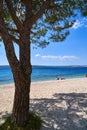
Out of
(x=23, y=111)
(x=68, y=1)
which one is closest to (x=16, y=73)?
(x=23, y=111)

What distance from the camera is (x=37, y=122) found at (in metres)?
5.80

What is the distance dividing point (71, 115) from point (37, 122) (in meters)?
1.77

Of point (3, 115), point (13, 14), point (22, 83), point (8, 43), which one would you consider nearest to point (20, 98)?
point (22, 83)

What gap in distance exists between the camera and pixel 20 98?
5188 millimetres

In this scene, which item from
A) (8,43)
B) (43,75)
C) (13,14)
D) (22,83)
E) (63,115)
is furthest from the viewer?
(43,75)

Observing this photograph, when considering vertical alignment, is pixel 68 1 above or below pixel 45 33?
above

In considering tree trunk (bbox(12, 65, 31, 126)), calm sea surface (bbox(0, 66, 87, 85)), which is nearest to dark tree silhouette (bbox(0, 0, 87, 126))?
tree trunk (bbox(12, 65, 31, 126))

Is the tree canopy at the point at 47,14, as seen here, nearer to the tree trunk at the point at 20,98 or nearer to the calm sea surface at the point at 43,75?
the tree trunk at the point at 20,98

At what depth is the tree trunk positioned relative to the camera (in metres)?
5.14

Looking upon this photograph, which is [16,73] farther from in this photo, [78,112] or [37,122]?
[78,112]

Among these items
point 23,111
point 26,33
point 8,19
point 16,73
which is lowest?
point 23,111

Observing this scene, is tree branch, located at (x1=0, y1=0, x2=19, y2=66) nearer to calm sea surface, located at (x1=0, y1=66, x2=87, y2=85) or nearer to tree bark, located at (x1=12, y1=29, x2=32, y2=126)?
tree bark, located at (x1=12, y1=29, x2=32, y2=126)

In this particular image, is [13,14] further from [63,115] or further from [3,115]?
[63,115]

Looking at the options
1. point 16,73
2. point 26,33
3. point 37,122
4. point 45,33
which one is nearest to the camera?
point 16,73
